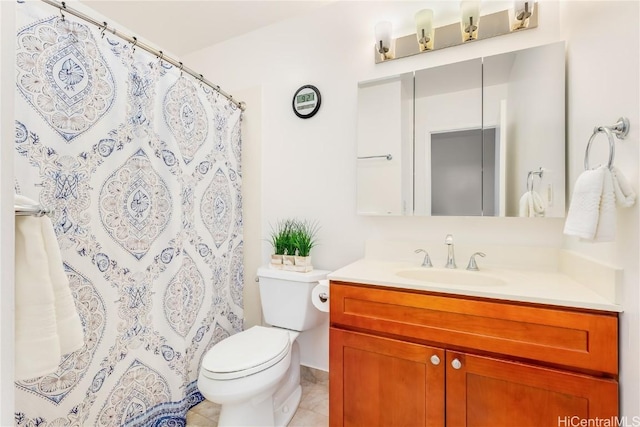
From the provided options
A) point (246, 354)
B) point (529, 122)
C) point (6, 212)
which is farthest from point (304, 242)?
point (6, 212)

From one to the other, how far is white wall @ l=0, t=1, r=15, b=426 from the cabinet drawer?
3.38 feet

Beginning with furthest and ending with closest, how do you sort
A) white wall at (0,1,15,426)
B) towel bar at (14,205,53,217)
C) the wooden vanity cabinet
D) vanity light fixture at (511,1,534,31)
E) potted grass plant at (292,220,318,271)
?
potted grass plant at (292,220,318,271) < vanity light fixture at (511,1,534,31) < the wooden vanity cabinet < towel bar at (14,205,53,217) < white wall at (0,1,15,426)

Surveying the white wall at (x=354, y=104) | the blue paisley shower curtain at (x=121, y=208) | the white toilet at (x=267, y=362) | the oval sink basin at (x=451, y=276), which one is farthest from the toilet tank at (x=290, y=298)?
the oval sink basin at (x=451, y=276)

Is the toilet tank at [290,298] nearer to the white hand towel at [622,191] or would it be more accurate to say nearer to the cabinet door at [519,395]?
the cabinet door at [519,395]

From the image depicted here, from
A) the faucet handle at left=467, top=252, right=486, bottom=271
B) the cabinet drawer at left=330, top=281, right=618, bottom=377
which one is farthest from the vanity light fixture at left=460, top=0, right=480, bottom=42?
the cabinet drawer at left=330, top=281, right=618, bottom=377

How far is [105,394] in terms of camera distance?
1.26 meters

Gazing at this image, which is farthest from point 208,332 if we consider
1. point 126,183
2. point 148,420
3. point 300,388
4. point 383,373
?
point 383,373

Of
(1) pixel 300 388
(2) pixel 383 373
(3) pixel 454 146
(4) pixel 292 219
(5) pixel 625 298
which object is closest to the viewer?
(5) pixel 625 298

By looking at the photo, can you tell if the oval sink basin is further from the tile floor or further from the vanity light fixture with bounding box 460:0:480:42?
the vanity light fixture with bounding box 460:0:480:42

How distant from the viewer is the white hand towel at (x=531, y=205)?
1.34 m

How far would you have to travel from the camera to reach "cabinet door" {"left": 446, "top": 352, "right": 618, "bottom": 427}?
92 cm

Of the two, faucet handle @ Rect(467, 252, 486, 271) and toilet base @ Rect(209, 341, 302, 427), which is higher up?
faucet handle @ Rect(467, 252, 486, 271)

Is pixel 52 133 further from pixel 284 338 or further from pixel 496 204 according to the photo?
pixel 496 204

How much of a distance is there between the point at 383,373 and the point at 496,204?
928 millimetres
